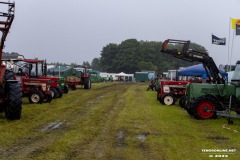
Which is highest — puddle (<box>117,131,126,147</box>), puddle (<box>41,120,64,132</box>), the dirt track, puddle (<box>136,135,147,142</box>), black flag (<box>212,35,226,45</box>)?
black flag (<box>212,35,226,45</box>)

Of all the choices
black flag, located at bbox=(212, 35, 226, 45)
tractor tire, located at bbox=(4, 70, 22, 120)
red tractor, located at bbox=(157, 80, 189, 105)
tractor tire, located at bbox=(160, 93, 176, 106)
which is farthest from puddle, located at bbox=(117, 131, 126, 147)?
black flag, located at bbox=(212, 35, 226, 45)

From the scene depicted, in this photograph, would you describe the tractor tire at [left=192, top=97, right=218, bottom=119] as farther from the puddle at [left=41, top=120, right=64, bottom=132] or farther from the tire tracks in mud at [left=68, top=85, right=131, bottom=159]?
the puddle at [left=41, top=120, right=64, bottom=132]

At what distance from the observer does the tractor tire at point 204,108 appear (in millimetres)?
12609

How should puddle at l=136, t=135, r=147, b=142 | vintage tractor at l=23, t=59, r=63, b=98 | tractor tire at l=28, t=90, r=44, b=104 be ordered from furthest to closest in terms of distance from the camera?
1. vintage tractor at l=23, t=59, r=63, b=98
2. tractor tire at l=28, t=90, r=44, b=104
3. puddle at l=136, t=135, r=147, b=142

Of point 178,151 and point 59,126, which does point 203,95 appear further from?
point 178,151

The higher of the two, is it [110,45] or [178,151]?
[110,45]

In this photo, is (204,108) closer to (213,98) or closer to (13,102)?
(213,98)

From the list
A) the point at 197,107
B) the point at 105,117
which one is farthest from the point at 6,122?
the point at 197,107

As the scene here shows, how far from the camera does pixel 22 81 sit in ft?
59.8

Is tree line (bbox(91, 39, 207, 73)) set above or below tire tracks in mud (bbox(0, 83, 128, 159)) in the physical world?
above

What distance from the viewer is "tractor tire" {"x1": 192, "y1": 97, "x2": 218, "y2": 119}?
12.6 metres

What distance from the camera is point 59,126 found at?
33.4 ft

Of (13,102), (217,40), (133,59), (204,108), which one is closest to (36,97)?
(13,102)

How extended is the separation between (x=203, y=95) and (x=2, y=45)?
6994mm
